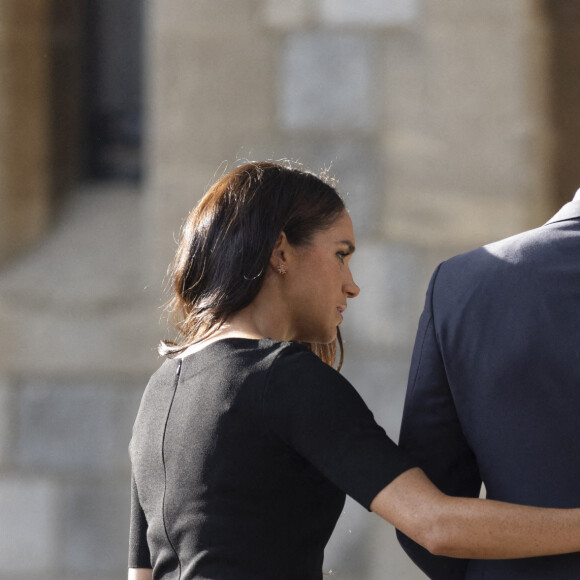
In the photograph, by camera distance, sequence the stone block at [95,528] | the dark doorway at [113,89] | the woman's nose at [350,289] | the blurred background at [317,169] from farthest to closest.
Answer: the dark doorway at [113,89], the stone block at [95,528], the blurred background at [317,169], the woman's nose at [350,289]

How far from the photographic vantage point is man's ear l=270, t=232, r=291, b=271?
1556 mm

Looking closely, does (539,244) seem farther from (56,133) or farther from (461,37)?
(56,133)

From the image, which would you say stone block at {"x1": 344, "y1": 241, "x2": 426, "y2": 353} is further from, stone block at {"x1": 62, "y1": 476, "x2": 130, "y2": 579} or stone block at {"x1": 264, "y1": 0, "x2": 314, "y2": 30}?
stone block at {"x1": 62, "y1": 476, "x2": 130, "y2": 579}

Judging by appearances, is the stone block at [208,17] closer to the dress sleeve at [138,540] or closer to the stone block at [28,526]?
the stone block at [28,526]

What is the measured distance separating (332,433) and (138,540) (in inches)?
21.8

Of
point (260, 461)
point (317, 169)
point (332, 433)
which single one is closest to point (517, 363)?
point (332, 433)

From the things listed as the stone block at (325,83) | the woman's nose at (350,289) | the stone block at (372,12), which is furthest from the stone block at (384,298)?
the woman's nose at (350,289)

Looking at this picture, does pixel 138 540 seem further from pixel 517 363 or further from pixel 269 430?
pixel 517 363

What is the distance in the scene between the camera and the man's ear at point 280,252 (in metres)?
1.56

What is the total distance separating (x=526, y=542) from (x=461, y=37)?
87.0 inches

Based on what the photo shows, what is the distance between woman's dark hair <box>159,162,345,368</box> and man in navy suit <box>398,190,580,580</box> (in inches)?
10.4

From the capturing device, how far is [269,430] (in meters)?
1.33

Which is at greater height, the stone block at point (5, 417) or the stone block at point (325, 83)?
the stone block at point (325, 83)

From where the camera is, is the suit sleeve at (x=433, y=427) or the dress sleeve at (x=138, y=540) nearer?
the suit sleeve at (x=433, y=427)
